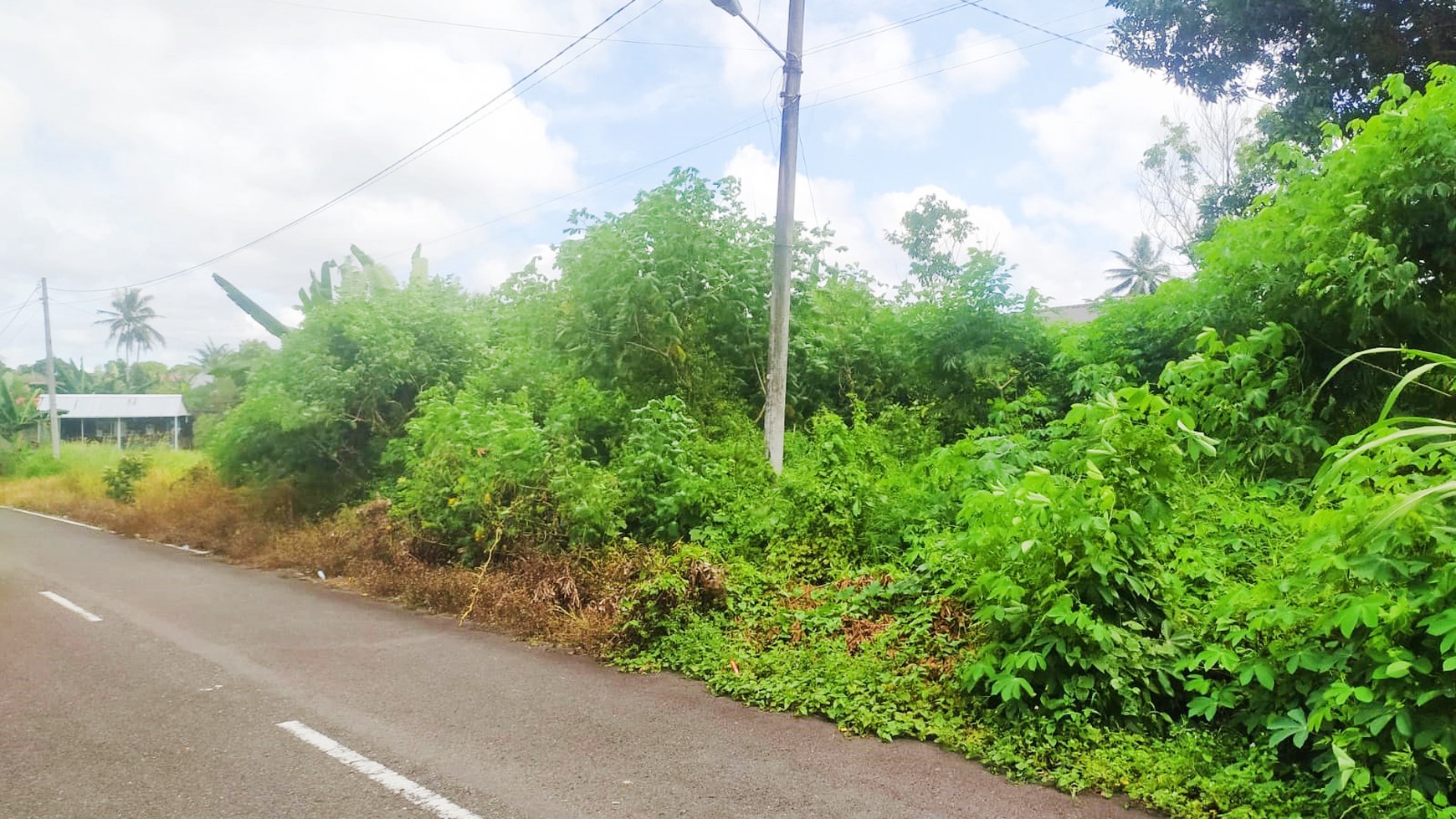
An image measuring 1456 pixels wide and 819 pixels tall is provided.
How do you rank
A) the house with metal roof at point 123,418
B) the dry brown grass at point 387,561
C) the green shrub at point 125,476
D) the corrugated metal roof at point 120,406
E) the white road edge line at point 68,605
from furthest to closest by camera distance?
the house with metal roof at point 123,418 < the corrugated metal roof at point 120,406 < the green shrub at point 125,476 < the white road edge line at point 68,605 < the dry brown grass at point 387,561

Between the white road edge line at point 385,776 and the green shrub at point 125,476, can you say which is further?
the green shrub at point 125,476

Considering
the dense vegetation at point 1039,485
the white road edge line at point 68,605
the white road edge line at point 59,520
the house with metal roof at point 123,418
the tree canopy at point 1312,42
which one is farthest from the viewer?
the house with metal roof at point 123,418

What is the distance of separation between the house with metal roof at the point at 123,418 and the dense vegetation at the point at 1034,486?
44146 mm

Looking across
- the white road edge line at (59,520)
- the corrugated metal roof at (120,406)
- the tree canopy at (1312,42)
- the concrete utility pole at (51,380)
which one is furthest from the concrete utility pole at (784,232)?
the corrugated metal roof at (120,406)

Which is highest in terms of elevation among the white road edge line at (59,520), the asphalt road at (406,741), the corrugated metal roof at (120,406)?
the corrugated metal roof at (120,406)

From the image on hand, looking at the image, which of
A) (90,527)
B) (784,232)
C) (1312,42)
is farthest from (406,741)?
(90,527)

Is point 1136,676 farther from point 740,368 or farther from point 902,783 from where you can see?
point 740,368

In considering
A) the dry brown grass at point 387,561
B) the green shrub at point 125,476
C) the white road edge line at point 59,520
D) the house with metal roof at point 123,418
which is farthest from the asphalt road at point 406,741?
the house with metal roof at point 123,418

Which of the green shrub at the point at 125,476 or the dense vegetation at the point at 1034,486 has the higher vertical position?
the dense vegetation at the point at 1034,486

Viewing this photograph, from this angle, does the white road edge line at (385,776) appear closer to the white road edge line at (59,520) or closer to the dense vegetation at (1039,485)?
the dense vegetation at (1039,485)

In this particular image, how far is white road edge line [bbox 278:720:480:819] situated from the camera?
13.6 ft

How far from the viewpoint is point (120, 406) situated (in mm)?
49594

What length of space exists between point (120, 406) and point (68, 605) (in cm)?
4893

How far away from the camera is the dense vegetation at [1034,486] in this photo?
4.15 metres
